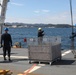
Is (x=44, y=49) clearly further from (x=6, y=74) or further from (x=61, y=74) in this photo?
(x=6, y=74)

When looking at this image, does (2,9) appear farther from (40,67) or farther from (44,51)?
(40,67)

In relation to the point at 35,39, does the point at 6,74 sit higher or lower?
lower

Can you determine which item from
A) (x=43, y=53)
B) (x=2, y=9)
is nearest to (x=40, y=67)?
(x=43, y=53)

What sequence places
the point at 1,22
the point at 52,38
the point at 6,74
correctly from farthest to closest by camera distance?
the point at 1,22 < the point at 52,38 < the point at 6,74

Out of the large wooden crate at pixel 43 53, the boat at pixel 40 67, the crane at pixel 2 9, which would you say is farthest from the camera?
the crane at pixel 2 9

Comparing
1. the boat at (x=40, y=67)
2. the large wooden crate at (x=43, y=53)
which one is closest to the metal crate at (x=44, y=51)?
the large wooden crate at (x=43, y=53)

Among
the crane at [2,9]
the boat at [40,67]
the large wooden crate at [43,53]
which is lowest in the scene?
the boat at [40,67]

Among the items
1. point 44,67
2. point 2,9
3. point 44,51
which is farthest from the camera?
point 2,9

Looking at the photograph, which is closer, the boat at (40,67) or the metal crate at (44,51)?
the boat at (40,67)

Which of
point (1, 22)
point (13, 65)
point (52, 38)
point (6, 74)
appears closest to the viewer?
point (6, 74)

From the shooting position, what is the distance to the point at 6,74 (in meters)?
12.6

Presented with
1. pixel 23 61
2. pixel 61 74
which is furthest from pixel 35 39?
pixel 61 74

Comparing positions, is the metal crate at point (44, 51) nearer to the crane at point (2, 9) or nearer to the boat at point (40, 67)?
the boat at point (40, 67)

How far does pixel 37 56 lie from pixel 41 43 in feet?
2.39
